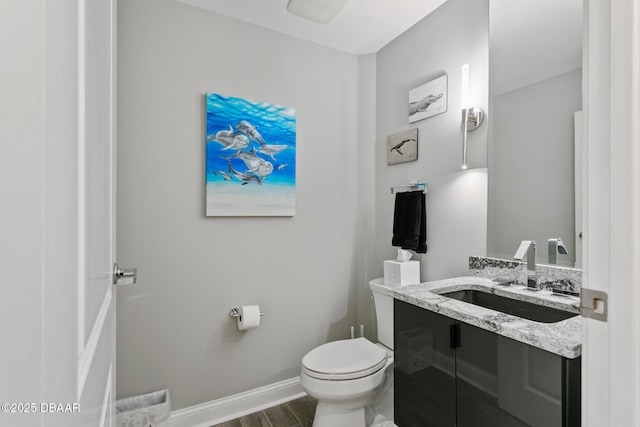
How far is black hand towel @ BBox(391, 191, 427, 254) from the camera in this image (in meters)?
1.92

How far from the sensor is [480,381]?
1034mm

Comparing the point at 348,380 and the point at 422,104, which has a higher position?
the point at 422,104

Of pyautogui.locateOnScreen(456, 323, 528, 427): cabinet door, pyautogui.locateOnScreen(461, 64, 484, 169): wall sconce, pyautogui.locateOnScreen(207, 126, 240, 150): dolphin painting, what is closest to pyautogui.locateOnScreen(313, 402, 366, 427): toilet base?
pyautogui.locateOnScreen(456, 323, 528, 427): cabinet door

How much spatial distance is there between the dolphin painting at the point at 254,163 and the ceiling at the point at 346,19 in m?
0.85

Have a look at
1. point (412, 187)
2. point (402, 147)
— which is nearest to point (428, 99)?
point (402, 147)

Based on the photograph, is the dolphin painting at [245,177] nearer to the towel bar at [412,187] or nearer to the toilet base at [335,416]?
the towel bar at [412,187]

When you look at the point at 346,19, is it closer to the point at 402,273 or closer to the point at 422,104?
the point at 422,104

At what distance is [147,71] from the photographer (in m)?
1.71

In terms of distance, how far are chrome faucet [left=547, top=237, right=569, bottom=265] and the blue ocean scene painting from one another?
4.68 feet

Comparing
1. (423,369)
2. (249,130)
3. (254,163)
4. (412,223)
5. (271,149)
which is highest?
(249,130)

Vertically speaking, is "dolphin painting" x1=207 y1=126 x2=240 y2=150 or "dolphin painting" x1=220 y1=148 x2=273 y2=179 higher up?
"dolphin painting" x1=207 y1=126 x2=240 y2=150

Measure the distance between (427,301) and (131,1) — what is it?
2.15 metres

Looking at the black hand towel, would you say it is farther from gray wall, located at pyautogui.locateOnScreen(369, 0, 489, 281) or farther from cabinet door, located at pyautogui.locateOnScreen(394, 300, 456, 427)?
cabinet door, located at pyautogui.locateOnScreen(394, 300, 456, 427)

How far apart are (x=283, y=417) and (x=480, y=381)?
4.41 feet
